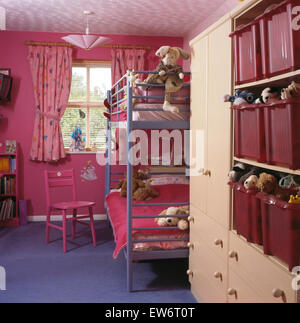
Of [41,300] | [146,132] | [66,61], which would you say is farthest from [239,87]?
[66,61]

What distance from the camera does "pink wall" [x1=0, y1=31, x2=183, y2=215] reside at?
5.02 m

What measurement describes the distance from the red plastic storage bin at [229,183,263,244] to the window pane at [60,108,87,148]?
143 inches

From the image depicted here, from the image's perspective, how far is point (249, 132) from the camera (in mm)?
1791

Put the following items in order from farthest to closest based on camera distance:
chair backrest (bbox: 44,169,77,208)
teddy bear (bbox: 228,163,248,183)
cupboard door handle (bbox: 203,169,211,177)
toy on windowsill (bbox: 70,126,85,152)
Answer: toy on windowsill (bbox: 70,126,85,152) → chair backrest (bbox: 44,169,77,208) → cupboard door handle (bbox: 203,169,211,177) → teddy bear (bbox: 228,163,248,183)

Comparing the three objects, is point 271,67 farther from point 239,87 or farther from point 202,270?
point 202,270

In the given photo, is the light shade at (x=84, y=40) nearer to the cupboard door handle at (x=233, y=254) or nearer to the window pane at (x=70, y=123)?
the window pane at (x=70, y=123)

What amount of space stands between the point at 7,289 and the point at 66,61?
3092mm

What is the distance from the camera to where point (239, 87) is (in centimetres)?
192

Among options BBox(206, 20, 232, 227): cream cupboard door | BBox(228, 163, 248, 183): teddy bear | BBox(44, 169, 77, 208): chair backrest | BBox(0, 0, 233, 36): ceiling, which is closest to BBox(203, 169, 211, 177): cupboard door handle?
BBox(206, 20, 232, 227): cream cupboard door

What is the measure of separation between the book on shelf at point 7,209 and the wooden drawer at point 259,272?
3.57m

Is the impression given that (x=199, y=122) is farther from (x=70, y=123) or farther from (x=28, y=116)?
(x=28, y=116)

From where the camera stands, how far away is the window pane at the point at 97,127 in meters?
5.28

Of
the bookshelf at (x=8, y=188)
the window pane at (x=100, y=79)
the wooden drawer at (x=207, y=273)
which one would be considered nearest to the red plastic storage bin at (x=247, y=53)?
the wooden drawer at (x=207, y=273)

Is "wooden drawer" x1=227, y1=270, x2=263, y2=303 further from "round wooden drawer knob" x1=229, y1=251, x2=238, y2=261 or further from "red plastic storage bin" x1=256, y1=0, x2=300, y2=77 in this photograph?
"red plastic storage bin" x1=256, y1=0, x2=300, y2=77
